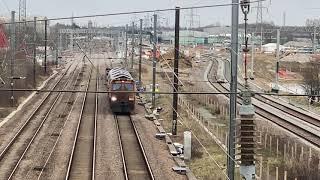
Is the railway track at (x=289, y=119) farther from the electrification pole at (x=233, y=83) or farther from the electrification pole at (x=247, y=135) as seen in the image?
the electrification pole at (x=247, y=135)

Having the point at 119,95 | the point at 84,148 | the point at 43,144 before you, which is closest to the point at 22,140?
the point at 43,144

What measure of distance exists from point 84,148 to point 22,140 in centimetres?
367

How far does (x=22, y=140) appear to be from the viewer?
84.5 feet

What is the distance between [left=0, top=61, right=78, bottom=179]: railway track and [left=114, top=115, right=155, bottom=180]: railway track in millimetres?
4092

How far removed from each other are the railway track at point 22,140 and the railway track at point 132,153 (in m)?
4.09

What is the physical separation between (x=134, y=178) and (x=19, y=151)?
662 centimetres

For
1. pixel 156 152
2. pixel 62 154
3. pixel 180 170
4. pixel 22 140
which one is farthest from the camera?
pixel 22 140

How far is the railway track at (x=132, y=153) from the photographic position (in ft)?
63.8

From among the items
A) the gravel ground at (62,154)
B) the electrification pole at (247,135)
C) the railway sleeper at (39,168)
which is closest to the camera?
the electrification pole at (247,135)

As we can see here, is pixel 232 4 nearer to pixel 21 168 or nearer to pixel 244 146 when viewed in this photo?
pixel 244 146

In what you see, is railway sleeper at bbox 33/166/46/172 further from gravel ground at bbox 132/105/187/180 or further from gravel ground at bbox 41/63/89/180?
gravel ground at bbox 132/105/187/180

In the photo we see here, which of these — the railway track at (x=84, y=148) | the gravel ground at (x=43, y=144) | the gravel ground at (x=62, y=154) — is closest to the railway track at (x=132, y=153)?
the railway track at (x=84, y=148)

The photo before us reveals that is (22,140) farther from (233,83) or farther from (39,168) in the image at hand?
(233,83)

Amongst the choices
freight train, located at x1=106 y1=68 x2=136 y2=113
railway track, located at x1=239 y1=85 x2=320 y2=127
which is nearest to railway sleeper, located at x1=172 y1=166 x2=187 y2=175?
railway track, located at x1=239 y1=85 x2=320 y2=127
